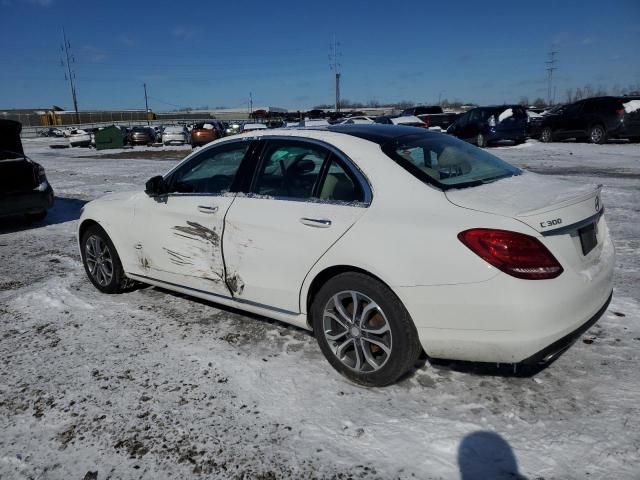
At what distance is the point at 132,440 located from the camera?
2.69 meters

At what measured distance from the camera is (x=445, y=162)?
3336 millimetres

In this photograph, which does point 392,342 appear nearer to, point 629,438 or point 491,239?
Result: point 491,239

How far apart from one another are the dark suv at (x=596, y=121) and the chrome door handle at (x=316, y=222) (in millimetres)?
18908

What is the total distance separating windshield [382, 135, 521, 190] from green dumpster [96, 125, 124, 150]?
34686 millimetres

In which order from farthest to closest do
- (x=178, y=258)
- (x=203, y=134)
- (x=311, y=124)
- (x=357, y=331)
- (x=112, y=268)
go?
(x=203, y=134), (x=311, y=124), (x=112, y=268), (x=178, y=258), (x=357, y=331)

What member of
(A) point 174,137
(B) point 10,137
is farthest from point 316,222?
(A) point 174,137

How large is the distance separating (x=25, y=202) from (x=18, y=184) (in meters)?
0.30

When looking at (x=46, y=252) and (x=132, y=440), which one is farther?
(x=46, y=252)

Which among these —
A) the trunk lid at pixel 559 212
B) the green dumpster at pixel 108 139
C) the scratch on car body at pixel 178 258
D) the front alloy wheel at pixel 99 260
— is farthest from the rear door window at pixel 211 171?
the green dumpster at pixel 108 139

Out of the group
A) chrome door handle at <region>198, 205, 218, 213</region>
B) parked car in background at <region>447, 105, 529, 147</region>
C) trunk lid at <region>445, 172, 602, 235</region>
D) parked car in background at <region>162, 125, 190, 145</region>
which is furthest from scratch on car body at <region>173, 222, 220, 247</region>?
parked car in background at <region>162, 125, 190, 145</region>

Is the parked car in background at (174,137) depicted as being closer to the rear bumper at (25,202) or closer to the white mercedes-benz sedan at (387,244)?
the rear bumper at (25,202)

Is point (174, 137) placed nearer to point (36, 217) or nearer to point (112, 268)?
point (36, 217)

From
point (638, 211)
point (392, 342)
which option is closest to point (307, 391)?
point (392, 342)

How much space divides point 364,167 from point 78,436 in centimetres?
225
